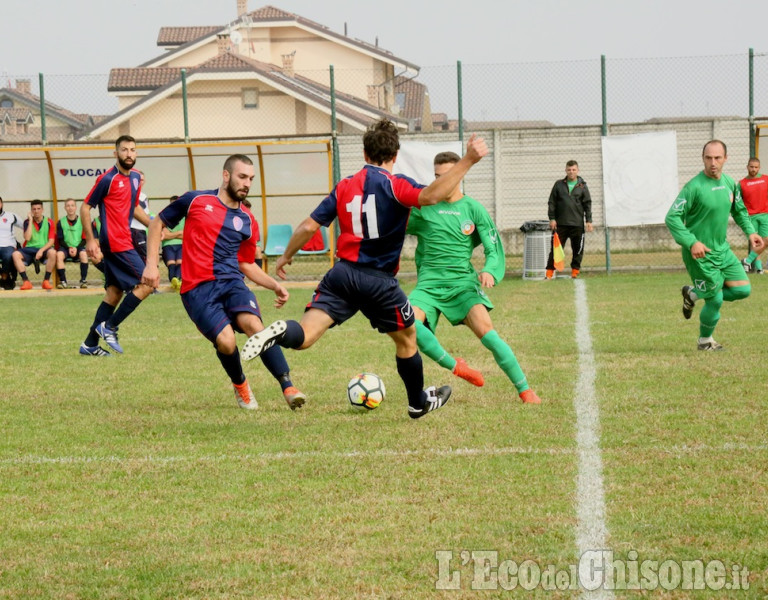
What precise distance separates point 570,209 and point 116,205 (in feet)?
31.3

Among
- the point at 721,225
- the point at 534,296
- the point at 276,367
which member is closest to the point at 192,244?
the point at 276,367

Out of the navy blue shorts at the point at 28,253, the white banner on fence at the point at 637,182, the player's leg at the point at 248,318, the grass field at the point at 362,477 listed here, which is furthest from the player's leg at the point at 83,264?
the player's leg at the point at 248,318

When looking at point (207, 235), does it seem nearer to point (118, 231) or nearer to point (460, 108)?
point (118, 231)

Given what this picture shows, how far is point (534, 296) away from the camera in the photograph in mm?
15609

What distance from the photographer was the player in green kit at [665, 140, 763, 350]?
9.68 metres

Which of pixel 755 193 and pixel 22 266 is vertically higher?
pixel 755 193

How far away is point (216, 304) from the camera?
7152 mm

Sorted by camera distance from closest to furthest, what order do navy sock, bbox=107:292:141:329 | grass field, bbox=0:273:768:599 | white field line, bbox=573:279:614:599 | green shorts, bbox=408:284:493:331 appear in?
grass field, bbox=0:273:768:599
white field line, bbox=573:279:614:599
green shorts, bbox=408:284:493:331
navy sock, bbox=107:292:141:329

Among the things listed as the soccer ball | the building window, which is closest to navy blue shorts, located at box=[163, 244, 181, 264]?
the soccer ball

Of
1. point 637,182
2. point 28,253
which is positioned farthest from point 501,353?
point 28,253

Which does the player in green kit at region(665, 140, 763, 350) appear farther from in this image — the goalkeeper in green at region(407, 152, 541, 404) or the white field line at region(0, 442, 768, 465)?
the white field line at region(0, 442, 768, 465)

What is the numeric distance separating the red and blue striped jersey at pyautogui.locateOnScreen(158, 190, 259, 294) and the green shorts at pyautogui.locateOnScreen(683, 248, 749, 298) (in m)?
4.34

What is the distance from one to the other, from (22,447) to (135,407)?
137 cm

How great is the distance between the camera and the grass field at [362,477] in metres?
4.04
